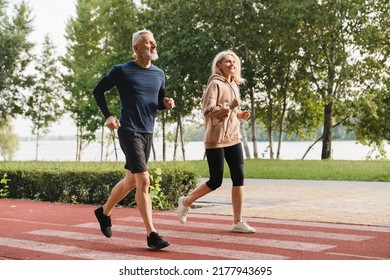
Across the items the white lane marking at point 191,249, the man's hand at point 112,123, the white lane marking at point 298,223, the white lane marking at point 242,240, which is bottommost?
the white lane marking at point 191,249

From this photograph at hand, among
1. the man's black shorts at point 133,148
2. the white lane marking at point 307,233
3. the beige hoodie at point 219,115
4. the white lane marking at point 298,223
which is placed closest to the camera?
the man's black shorts at point 133,148

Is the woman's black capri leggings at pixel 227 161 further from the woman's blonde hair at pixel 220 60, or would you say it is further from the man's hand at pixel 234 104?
the woman's blonde hair at pixel 220 60

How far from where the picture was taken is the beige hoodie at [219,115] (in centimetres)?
767

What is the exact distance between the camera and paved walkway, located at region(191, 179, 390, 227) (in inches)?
389

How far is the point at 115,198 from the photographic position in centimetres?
757

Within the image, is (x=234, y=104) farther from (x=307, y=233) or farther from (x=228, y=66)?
(x=307, y=233)

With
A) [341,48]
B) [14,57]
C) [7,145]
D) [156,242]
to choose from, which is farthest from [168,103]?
[7,145]

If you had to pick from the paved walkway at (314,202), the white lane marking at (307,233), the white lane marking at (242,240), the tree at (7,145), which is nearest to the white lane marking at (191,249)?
the white lane marking at (242,240)

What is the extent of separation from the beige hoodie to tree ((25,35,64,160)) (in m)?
42.5

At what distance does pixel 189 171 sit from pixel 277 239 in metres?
4.78

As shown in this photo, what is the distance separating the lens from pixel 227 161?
26.0 feet

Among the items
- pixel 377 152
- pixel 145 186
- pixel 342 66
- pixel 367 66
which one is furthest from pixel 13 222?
pixel 377 152

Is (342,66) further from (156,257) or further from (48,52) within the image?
(156,257)

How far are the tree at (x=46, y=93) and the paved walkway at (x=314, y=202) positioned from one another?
3549cm
